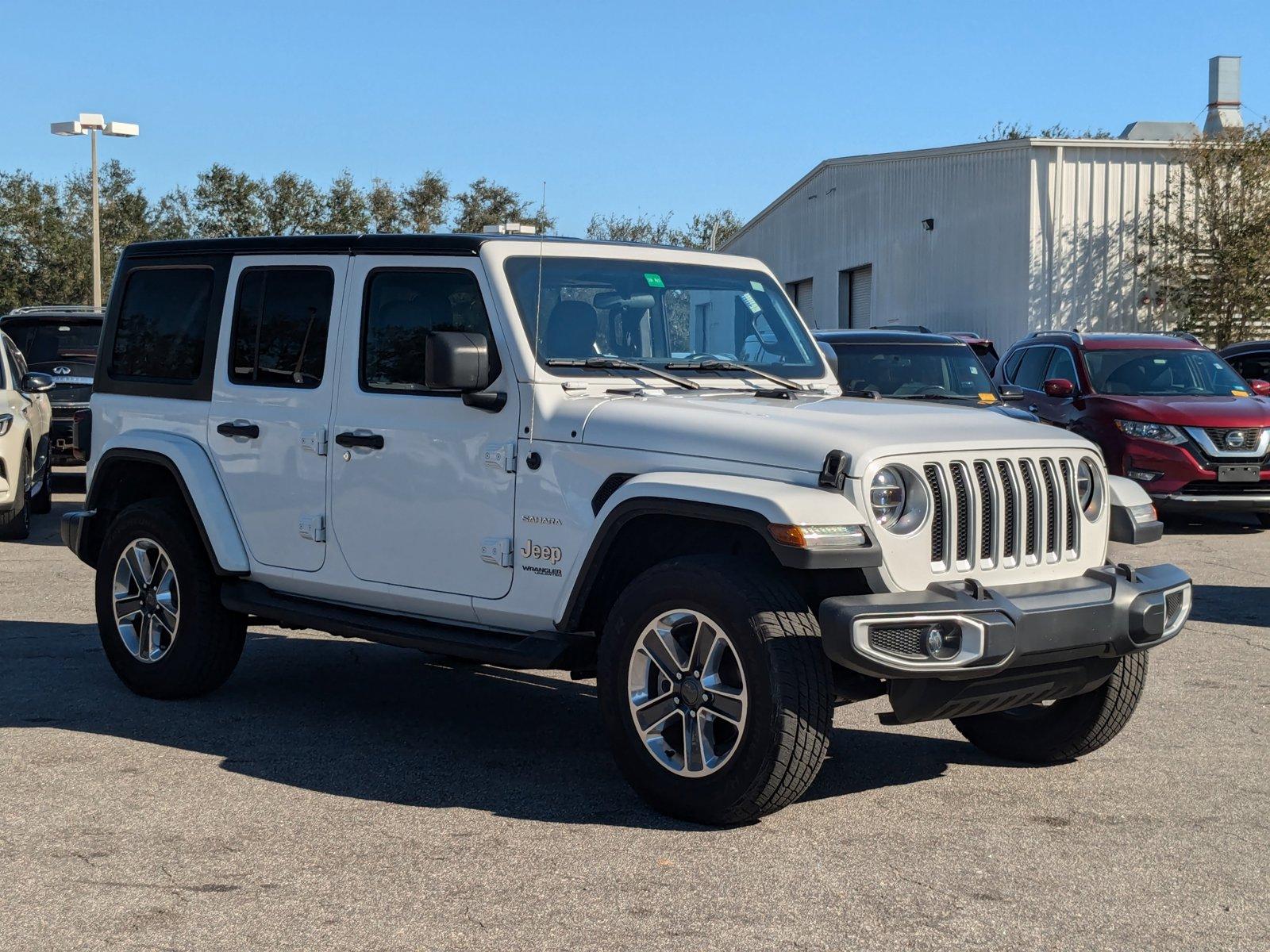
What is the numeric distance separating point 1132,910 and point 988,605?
3.26 ft

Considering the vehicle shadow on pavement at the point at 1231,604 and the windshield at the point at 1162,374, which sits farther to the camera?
the windshield at the point at 1162,374

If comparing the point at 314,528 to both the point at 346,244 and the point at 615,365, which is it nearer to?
the point at 346,244

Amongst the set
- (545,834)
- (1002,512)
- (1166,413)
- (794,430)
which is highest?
(1166,413)

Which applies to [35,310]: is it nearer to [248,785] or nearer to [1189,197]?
[248,785]

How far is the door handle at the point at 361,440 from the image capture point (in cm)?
610

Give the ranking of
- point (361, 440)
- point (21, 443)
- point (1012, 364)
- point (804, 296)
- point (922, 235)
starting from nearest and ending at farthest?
point (361, 440) < point (21, 443) < point (1012, 364) < point (922, 235) < point (804, 296)

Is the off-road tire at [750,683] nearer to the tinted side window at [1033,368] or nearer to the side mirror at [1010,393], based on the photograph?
the side mirror at [1010,393]

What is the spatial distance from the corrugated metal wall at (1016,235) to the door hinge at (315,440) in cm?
2322

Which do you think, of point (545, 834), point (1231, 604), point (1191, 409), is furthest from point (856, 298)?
point (545, 834)

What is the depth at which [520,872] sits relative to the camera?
15.0 feet

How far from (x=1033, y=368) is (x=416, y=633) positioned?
39.4ft

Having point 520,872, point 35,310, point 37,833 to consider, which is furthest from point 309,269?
point 35,310

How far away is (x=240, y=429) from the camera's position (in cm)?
668

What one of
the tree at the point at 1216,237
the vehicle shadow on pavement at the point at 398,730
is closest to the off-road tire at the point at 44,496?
the vehicle shadow on pavement at the point at 398,730
